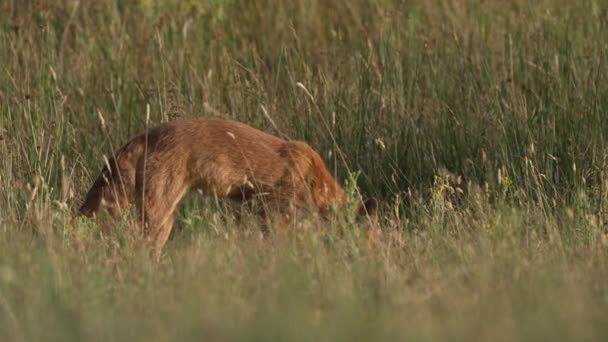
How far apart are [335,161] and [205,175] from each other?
4.02 feet

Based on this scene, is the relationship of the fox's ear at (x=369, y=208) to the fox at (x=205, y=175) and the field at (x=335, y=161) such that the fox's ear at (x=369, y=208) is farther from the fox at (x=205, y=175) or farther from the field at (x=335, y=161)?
the field at (x=335, y=161)

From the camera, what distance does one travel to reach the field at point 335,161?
4.72 metres

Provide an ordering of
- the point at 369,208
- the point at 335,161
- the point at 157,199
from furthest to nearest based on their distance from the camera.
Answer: the point at 335,161
the point at 157,199
the point at 369,208

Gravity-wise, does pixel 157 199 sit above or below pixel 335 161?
above

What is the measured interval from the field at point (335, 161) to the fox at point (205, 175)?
19 centimetres

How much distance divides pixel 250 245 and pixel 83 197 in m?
2.49

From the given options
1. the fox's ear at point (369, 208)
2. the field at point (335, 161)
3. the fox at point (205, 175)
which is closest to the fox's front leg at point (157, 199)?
the fox at point (205, 175)

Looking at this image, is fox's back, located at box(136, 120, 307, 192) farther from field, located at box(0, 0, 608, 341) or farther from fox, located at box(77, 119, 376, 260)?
field, located at box(0, 0, 608, 341)

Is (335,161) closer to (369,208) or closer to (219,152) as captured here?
(219,152)

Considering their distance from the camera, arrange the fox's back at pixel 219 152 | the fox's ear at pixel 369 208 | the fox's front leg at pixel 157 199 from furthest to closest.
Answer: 1. the fox's back at pixel 219 152
2. the fox's front leg at pixel 157 199
3. the fox's ear at pixel 369 208

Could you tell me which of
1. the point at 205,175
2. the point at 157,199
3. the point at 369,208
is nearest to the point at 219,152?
the point at 205,175

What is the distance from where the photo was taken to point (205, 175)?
751 centimetres

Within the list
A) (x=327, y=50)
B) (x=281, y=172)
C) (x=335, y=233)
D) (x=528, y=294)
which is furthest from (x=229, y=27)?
(x=528, y=294)

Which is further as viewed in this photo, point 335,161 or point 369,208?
point 335,161
